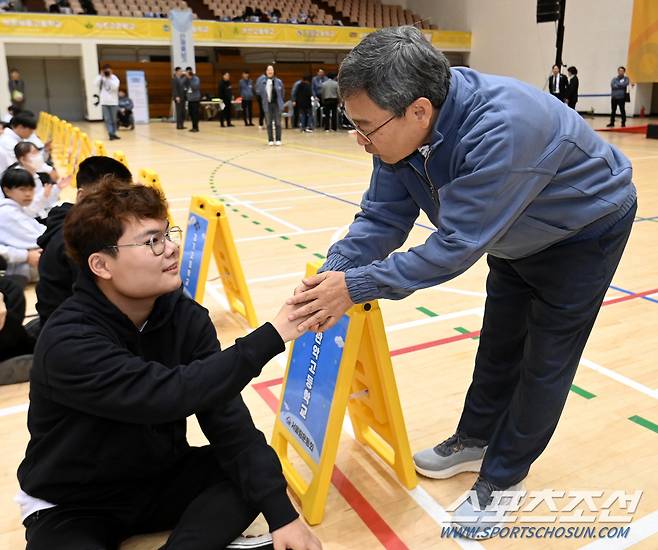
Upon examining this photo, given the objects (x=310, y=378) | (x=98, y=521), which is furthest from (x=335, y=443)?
(x=98, y=521)

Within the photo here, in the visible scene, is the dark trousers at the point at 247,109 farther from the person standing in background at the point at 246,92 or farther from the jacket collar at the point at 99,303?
the jacket collar at the point at 99,303

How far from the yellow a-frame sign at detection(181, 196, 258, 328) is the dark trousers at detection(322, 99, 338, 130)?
14.4 m

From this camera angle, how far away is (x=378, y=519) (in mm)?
2154

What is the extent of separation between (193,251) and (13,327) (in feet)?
3.78

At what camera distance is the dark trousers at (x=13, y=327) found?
123 inches

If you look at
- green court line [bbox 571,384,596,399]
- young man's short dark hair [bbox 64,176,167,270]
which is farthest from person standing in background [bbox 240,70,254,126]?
young man's short dark hair [bbox 64,176,167,270]

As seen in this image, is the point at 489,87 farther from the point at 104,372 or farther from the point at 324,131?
the point at 324,131

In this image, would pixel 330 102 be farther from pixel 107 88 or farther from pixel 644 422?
pixel 644 422

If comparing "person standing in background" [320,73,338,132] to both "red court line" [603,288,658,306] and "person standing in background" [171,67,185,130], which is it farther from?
"red court line" [603,288,658,306]

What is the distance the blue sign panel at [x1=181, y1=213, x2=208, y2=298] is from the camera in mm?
3781

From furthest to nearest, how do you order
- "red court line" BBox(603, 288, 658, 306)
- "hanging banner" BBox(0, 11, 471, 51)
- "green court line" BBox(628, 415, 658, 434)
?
"hanging banner" BBox(0, 11, 471, 51), "red court line" BBox(603, 288, 658, 306), "green court line" BBox(628, 415, 658, 434)

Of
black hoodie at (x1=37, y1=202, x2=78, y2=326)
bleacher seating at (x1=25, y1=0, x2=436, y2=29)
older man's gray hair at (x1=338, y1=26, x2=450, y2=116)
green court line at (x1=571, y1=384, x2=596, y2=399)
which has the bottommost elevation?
green court line at (x1=571, y1=384, x2=596, y2=399)

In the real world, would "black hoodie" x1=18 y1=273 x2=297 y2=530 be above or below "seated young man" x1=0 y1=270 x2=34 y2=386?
above

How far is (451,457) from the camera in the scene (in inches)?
94.4
